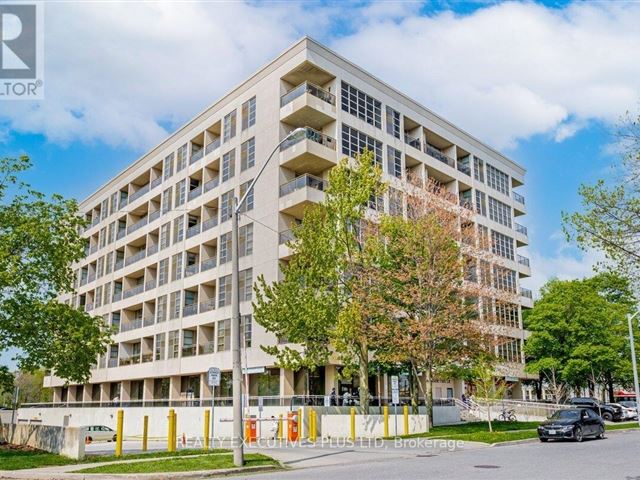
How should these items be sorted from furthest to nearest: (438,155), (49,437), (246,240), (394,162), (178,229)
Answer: (178,229)
(438,155)
(394,162)
(246,240)
(49,437)

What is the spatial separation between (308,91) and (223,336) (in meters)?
17.4

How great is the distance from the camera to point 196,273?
4766cm

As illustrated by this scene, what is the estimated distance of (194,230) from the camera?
4903 cm

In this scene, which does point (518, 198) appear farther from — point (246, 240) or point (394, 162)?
point (246, 240)

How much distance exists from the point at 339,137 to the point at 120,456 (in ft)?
86.5

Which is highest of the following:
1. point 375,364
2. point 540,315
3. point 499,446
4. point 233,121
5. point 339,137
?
point 233,121

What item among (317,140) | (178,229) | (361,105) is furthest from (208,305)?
(361,105)

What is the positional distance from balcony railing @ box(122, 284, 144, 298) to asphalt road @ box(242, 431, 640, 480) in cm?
3651

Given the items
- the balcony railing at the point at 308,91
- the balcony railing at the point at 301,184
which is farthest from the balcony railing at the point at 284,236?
the balcony railing at the point at 308,91

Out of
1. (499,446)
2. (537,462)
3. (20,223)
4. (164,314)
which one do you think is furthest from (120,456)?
(164,314)

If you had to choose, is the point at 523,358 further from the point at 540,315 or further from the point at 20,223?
the point at 20,223

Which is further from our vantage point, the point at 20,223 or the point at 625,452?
the point at 20,223

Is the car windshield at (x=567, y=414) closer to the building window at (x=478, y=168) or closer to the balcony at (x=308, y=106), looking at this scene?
the balcony at (x=308, y=106)

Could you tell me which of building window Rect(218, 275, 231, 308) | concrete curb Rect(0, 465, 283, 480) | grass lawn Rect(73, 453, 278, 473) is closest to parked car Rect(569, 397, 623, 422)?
building window Rect(218, 275, 231, 308)
